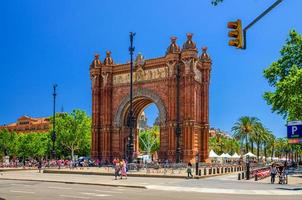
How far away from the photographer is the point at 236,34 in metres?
15.2

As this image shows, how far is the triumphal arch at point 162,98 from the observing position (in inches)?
2781

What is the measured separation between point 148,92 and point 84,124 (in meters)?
31.8

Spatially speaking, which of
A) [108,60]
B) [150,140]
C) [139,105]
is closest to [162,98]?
[139,105]

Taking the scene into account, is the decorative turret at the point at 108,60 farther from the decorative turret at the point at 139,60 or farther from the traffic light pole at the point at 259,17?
the traffic light pole at the point at 259,17

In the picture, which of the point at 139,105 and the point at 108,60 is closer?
the point at 139,105

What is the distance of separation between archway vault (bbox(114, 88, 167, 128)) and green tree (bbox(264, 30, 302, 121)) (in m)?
19.2

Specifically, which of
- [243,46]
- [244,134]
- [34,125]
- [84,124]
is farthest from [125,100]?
[34,125]

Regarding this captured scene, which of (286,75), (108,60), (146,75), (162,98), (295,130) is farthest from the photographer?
(108,60)

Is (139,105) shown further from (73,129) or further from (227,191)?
(227,191)

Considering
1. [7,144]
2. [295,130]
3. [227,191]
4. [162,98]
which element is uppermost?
[162,98]

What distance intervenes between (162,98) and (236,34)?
2325 inches

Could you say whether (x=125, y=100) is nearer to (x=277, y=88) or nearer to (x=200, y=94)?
(x=200, y=94)

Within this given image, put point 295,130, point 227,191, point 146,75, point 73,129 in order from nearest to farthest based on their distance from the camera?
point 227,191, point 295,130, point 146,75, point 73,129

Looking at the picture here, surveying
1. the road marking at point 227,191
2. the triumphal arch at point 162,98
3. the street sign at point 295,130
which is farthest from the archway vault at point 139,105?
the road marking at point 227,191
